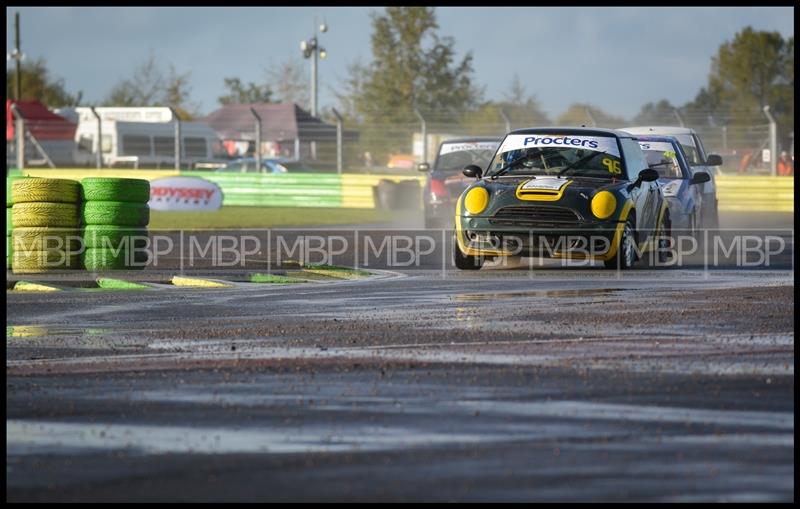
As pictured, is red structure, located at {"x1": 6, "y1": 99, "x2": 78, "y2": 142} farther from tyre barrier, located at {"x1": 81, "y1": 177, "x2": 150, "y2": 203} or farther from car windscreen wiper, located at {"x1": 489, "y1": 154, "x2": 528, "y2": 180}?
car windscreen wiper, located at {"x1": 489, "y1": 154, "x2": 528, "y2": 180}

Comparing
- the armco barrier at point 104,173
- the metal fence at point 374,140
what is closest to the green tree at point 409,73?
the metal fence at point 374,140

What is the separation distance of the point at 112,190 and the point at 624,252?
5.12 m

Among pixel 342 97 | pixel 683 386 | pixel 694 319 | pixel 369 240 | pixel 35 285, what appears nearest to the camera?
pixel 683 386

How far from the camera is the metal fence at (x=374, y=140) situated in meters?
35.9

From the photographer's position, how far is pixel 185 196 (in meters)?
31.7

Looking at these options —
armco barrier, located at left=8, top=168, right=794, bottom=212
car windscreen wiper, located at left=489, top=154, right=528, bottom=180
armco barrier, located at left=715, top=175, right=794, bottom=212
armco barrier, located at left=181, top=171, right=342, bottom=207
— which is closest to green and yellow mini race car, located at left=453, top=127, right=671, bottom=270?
car windscreen wiper, located at left=489, top=154, right=528, bottom=180

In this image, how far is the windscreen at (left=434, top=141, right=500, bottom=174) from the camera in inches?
933

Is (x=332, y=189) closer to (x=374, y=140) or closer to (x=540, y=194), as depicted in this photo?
(x=374, y=140)

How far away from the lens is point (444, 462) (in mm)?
5418

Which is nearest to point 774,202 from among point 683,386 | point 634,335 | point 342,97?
point 634,335

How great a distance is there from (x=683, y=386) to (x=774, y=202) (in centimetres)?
2787

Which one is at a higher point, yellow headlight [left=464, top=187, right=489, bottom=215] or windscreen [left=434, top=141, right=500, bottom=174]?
windscreen [left=434, top=141, right=500, bottom=174]

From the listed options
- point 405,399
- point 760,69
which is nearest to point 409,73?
point 760,69

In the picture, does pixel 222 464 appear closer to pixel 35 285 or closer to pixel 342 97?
pixel 35 285
